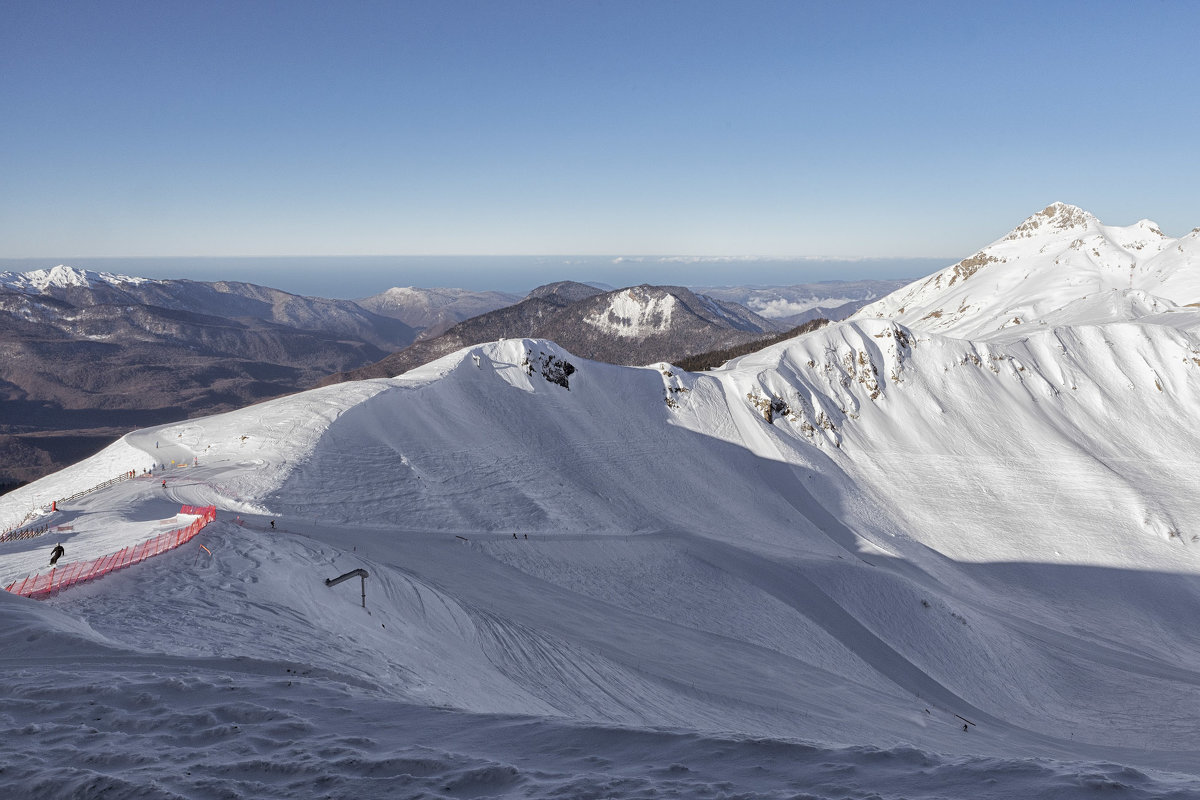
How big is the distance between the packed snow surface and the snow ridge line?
98 centimetres

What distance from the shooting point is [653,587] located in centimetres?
4075

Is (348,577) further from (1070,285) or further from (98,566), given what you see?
(1070,285)

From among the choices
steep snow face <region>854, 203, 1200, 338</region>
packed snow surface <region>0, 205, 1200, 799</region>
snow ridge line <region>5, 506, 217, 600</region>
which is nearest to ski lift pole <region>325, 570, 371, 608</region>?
packed snow surface <region>0, 205, 1200, 799</region>

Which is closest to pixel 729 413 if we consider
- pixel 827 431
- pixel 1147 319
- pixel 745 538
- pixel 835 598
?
pixel 827 431

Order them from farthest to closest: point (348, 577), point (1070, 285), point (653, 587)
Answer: point (1070, 285) < point (653, 587) < point (348, 577)

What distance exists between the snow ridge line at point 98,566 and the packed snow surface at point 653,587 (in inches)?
38.7

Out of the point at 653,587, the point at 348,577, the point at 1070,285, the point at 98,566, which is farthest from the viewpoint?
the point at 1070,285

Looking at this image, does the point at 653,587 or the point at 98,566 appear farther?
the point at 653,587

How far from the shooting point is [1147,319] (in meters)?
116

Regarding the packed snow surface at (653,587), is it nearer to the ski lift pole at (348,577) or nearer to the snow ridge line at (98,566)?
the ski lift pole at (348,577)

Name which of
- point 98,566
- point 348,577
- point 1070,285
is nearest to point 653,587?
point 348,577

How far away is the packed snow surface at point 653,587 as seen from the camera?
30.7 ft

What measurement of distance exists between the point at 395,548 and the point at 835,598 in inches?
1174

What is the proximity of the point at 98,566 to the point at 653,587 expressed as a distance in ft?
95.1
